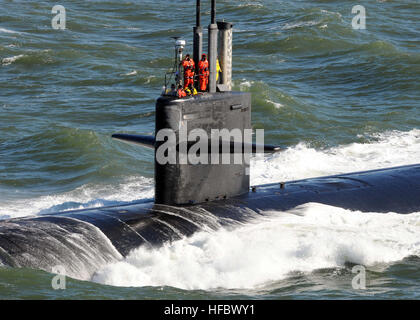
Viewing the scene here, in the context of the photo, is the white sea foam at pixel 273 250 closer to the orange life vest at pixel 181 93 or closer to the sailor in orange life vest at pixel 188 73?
the orange life vest at pixel 181 93

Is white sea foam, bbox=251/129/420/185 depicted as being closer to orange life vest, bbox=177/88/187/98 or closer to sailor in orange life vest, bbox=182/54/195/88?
sailor in orange life vest, bbox=182/54/195/88

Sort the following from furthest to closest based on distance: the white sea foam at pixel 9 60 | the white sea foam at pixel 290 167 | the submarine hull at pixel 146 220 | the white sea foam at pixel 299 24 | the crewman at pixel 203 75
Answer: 1. the white sea foam at pixel 299 24
2. the white sea foam at pixel 9 60
3. the white sea foam at pixel 290 167
4. the crewman at pixel 203 75
5. the submarine hull at pixel 146 220

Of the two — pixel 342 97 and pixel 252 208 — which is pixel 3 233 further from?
pixel 342 97

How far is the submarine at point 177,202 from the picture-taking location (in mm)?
12133

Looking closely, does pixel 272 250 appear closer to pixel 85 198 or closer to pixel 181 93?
pixel 181 93

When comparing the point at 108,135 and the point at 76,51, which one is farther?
the point at 76,51

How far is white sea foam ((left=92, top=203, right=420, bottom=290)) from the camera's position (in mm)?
12305

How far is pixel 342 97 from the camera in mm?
31656

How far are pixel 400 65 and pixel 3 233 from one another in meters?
26.4

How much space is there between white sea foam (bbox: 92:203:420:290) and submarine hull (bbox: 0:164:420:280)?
226 mm

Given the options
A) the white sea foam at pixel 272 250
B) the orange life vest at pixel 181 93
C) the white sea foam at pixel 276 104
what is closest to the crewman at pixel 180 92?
the orange life vest at pixel 181 93

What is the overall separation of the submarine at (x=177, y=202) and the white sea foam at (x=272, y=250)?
0.89ft

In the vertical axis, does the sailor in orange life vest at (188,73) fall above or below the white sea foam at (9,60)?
above
